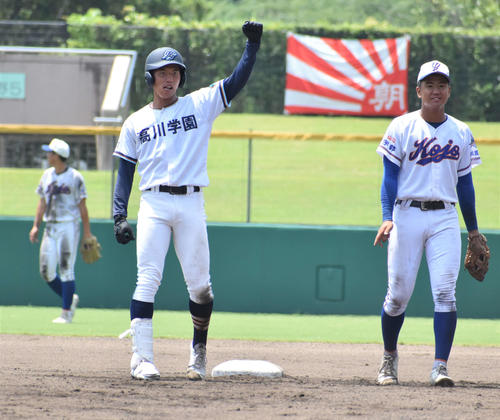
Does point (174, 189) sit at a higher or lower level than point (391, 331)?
higher

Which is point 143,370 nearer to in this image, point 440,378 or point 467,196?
point 440,378

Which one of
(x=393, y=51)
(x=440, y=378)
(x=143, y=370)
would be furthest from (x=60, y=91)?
(x=440, y=378)

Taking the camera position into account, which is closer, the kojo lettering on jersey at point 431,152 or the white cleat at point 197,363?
the kojo lettering on jersey at point 431,152

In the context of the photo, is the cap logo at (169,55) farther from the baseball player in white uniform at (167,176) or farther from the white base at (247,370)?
the white base at (247,370)

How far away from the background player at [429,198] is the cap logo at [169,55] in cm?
144

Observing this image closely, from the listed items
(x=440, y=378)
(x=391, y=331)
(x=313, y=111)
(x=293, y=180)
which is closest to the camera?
(x=440, y=378)

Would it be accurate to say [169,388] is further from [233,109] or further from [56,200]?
[233,109]

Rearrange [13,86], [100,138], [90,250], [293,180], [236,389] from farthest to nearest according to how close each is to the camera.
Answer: [13,86] → [293,180] → [100,138] → [90,250] → [236,389]

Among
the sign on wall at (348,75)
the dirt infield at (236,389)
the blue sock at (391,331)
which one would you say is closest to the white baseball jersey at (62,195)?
the dirt infield at (236,389)

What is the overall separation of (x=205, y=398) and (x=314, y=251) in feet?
18.8

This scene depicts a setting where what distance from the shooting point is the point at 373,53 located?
23.0 meters

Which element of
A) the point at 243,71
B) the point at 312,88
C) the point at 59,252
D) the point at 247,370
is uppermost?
the point at 312,88

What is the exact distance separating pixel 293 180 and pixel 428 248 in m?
14.7

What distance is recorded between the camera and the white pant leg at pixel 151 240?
5.95 meters
